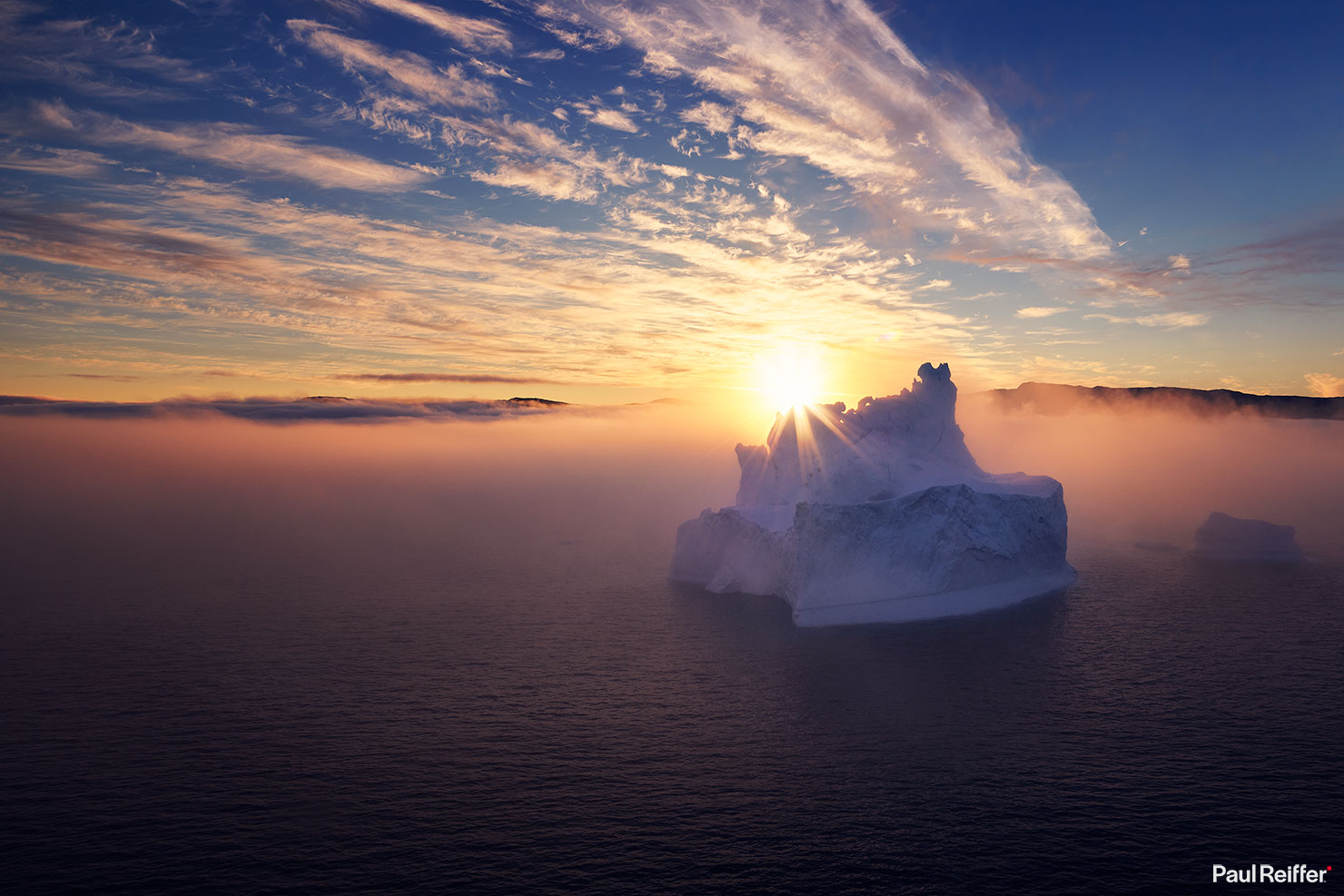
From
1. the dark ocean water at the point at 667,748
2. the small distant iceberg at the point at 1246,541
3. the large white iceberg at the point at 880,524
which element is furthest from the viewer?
the small distant iceberg at the point at 1246,541

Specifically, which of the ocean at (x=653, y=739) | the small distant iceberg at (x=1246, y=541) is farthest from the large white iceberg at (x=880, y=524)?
the small distant iceberg at (x=1246, y=541)

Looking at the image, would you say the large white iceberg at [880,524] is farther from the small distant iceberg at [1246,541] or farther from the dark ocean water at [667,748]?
the small distant iceberg at [1246,541]

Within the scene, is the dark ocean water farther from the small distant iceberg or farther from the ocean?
the small distant iceberg

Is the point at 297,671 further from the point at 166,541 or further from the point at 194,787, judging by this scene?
the point at 166,541

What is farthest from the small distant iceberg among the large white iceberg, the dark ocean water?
the large white iceberg

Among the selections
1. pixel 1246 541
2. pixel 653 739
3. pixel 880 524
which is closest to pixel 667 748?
pixel 653 739

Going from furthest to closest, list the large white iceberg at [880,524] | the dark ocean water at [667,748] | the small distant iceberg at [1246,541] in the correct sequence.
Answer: the small distant iceberg at [1246,541], the large white iceberg at [880,524], the dark ocean water at [667,748]

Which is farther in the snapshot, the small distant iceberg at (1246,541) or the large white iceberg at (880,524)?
the small distant iceberg at (1246,541)

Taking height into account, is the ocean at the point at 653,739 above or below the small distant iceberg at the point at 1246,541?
below
